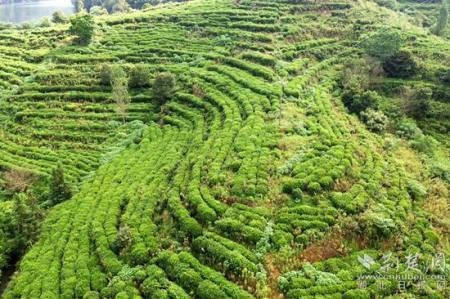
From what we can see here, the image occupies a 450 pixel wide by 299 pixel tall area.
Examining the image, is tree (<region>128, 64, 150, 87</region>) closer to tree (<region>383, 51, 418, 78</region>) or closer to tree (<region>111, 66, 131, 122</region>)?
tree (<region>111, 66, 131, 122</region>)

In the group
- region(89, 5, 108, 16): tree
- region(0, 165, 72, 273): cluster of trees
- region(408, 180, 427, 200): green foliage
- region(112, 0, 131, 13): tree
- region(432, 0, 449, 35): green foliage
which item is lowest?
region(0, 165, 72, 273): cluster of trees

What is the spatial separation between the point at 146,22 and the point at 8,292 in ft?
198

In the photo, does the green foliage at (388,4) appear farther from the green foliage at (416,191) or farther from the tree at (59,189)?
the tree at (59,189)

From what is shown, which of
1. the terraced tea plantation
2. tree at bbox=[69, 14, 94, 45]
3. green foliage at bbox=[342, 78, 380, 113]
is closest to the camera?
the terraced tea plantation

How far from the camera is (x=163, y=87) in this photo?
51406 mm

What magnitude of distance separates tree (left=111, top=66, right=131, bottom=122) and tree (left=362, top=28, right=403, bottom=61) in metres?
36.3

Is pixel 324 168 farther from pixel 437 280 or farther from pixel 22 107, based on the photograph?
pixel 22 107

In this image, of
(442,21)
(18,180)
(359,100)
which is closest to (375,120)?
(359,100)

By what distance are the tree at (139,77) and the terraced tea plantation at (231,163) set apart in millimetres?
1155

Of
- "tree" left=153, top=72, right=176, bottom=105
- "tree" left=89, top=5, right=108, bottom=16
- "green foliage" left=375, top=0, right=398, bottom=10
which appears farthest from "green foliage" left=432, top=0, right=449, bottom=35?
"tree" left=89, top=5, right=108, bottom=16

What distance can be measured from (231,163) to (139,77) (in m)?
25.7

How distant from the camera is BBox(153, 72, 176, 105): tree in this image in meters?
51.4

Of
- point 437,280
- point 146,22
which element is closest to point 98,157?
point 437,280

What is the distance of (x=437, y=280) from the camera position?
25.5 m
